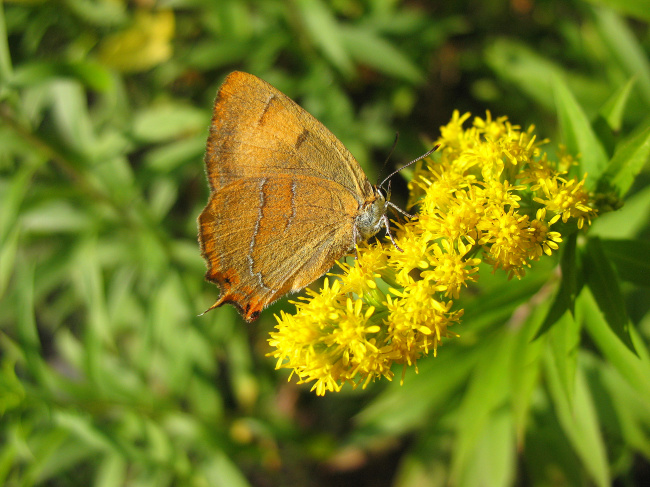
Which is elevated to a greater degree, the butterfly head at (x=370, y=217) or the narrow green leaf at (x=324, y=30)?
the narrow green leaf at (x=324, y=30)

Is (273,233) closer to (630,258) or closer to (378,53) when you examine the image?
(630,258)

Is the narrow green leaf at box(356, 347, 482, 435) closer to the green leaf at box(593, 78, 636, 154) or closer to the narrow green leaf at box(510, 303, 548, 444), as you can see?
the narrow green leaf at box(510, 303, 548, 444)

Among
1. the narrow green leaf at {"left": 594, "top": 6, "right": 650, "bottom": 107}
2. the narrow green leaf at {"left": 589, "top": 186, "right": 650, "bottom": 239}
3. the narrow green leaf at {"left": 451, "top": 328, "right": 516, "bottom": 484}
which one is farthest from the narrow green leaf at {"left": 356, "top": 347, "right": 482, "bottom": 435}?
the narrow green leaf at {"left": 594, "top": 6, "right": 650, "bottom": 107}

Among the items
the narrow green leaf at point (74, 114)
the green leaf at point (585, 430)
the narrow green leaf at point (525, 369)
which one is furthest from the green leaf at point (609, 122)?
the narrow green leaf at point (74, 114)

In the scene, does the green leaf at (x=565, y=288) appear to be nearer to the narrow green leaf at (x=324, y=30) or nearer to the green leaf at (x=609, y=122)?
the green leaf at (x=609, y=122)

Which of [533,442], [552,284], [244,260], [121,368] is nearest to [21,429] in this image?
[121,368]

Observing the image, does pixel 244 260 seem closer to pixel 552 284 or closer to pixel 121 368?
pixel 552 284
